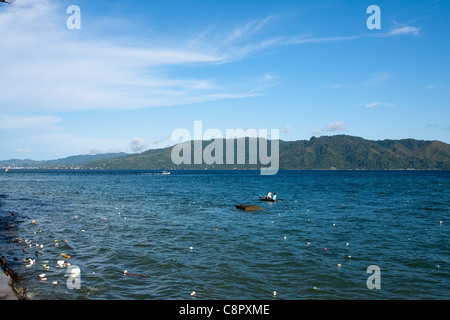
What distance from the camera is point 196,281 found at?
53.7 ft

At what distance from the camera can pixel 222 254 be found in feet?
69.9

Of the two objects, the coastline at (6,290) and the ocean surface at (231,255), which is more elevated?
the coastline at (6,290)

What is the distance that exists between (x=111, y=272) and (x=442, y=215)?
41.2m

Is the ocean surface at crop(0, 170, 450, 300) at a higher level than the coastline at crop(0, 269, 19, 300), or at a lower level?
lower

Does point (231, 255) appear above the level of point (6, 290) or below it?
below

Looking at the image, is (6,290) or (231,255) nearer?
(6,290)

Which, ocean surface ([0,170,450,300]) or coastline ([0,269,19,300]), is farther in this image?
ocean surface ([0,170,450,300])

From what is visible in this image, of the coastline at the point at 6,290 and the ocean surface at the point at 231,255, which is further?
the ocean surface at the point at 231,255
